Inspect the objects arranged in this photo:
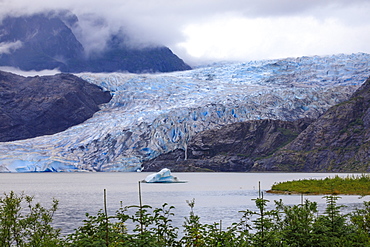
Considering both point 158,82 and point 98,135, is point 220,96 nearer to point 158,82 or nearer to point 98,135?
point 158,82

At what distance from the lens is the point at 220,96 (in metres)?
126

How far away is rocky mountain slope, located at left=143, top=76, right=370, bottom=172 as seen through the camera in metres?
126

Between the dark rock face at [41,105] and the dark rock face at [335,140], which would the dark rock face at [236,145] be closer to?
the dark rock face at [335,140]

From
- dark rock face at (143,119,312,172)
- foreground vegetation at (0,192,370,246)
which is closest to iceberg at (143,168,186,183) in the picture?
dark rock face at (143,119,312,172)

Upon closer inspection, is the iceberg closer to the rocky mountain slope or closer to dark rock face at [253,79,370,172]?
the rocky mountain slope

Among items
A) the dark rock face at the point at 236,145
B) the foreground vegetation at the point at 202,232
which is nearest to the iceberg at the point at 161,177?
the dark rock face at the point at 236,145

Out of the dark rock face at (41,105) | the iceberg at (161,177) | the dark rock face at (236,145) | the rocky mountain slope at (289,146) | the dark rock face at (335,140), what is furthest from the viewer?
the dark rock face at (41,105)

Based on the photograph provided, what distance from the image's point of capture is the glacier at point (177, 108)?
11738cm

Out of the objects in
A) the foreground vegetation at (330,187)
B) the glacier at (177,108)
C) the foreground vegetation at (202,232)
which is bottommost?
the foreground vegetation at (330,187)

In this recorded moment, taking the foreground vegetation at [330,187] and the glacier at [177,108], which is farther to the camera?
the glacier at [177,108]

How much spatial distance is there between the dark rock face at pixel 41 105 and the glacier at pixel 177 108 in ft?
108

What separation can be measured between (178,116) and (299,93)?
30602 mm

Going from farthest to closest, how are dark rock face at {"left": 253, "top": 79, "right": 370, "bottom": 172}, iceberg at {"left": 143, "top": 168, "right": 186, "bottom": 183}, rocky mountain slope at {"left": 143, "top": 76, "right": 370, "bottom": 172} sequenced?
1. rocky mountain slope at {"left": 143, "top": 76, "right": 370, "bottom": 172}
2. dark rock face at {"left": 253, "top": 79, "right": 370, "bottom": 172}
3. iceberg at {"left": 143, "top": 168, "right": 186, "bottom": 183}

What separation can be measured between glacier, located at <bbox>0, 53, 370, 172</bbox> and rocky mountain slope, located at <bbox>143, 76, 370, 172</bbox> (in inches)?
206
